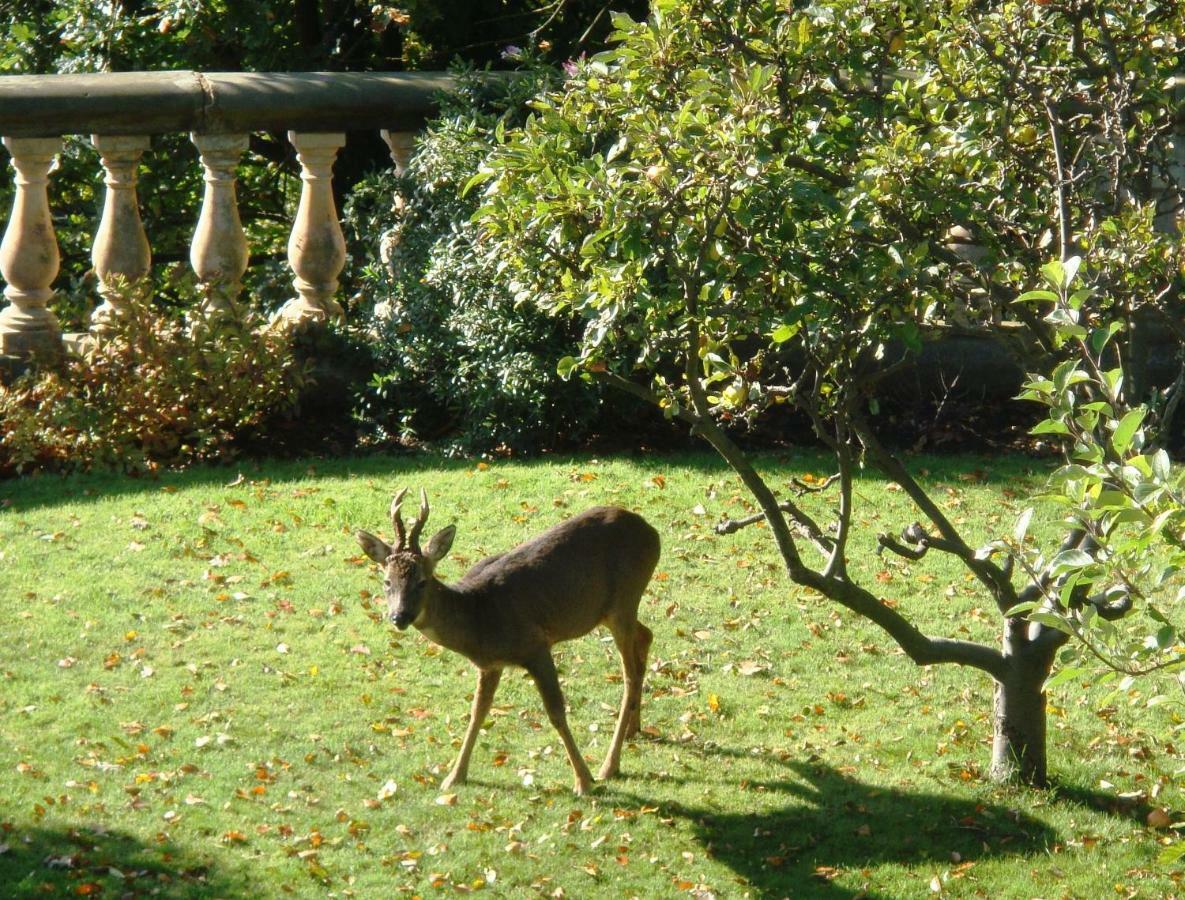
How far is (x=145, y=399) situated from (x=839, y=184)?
20.3 feet

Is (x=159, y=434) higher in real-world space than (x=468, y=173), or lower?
lower

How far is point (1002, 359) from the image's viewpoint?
1238cm

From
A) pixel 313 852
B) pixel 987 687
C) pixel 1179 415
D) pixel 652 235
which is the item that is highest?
pixel 652 235

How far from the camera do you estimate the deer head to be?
7.07 m

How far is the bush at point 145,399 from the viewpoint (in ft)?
36.2

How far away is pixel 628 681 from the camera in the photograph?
25.7ft

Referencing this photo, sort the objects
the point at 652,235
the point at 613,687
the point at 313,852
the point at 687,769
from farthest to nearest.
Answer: the point at 613,687
the point at 687,769
the point at 313,852
the point at 652,235

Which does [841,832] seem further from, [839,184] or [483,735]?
[839,184]

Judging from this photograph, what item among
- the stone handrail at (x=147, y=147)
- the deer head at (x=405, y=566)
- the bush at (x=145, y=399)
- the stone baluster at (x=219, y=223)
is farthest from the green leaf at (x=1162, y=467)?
the stone baluster at (x=219, y=223)

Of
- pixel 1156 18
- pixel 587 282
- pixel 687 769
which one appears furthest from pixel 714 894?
pixel 1156 18

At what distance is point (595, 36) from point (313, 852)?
9.97 m

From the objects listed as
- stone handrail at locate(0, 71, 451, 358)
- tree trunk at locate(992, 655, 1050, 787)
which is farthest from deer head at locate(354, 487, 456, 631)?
stone handrail at locate(0, 71, 451, 358)

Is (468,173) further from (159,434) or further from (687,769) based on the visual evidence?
(687,769)

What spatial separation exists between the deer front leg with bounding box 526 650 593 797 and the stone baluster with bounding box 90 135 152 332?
5432mm
